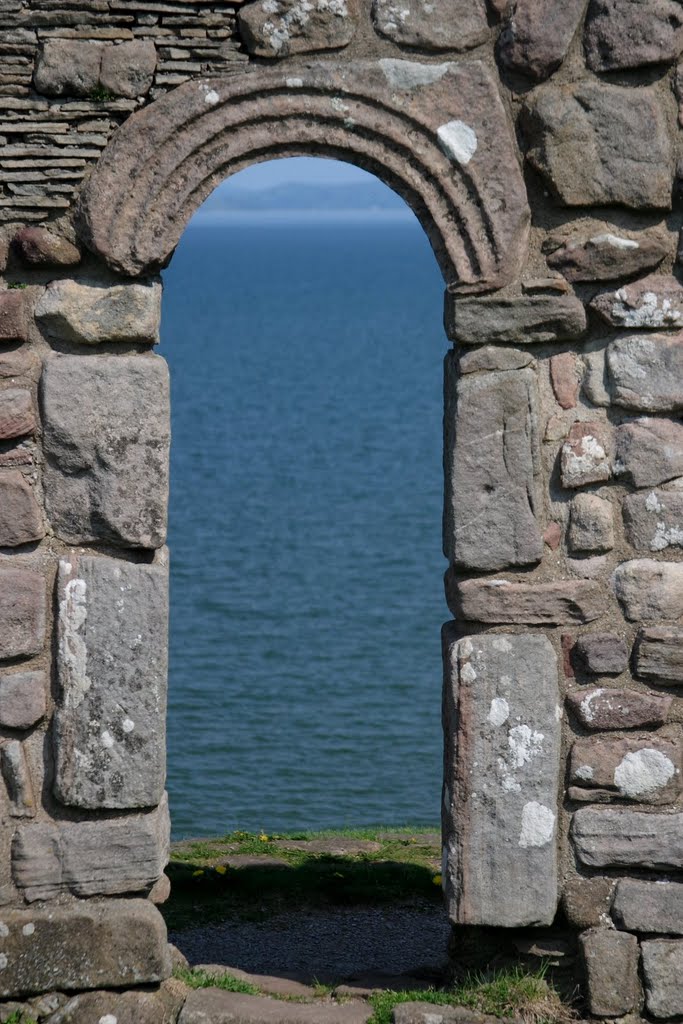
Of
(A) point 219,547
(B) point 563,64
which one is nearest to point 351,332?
(A) point 219,547

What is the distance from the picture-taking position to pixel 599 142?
4.75 metres

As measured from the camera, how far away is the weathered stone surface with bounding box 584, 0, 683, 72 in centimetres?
470

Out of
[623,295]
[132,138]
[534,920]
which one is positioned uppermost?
[132,138]

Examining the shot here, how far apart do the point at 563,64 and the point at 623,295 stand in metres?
0.78

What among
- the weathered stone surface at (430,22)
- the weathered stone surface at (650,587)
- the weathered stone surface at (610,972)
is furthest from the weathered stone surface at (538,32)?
the weathered stone surface at (610,972)

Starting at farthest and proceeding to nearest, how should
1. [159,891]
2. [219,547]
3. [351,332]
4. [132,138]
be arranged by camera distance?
1. [351,332]
2. [219,547]
3. [159,891]
4. [132,138]

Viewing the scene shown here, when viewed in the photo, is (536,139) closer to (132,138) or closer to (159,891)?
(132,138)

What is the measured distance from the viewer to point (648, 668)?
492 centimetres

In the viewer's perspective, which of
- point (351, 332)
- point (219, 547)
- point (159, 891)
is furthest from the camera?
point (351, 332)

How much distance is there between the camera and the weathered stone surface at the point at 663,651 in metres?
4.91

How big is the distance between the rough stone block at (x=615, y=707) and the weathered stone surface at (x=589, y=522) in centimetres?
50

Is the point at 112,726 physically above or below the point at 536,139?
below

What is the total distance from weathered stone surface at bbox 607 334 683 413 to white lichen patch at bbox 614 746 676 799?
3.86 feet

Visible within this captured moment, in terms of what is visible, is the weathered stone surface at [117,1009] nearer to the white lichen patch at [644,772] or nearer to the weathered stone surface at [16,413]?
the white lichen patch at [644,772]
